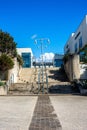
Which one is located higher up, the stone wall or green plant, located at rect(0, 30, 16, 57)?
green plant, located at rect(0, 30, 16, 57)

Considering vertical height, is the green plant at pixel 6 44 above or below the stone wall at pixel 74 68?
above

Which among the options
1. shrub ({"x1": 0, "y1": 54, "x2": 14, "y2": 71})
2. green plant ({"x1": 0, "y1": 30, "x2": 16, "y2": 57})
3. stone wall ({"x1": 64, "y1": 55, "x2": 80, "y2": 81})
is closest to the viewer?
shrub ({"x1": 0, "y1": 54, "x2": 14, "y2": 71})

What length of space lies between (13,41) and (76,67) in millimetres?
14152

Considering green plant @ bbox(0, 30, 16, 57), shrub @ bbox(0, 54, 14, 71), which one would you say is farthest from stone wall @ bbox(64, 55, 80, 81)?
green plant @ bbox(0, 30, 16, 57)

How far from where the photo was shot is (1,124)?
7652mm

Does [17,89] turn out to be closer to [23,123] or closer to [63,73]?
[63,73]

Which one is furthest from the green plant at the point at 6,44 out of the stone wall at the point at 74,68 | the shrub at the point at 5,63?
the stone wall at the point at 74,68

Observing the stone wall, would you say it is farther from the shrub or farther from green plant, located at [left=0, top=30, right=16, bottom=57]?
green plant, located at [left=0, top=30, right=16, bottom=57]

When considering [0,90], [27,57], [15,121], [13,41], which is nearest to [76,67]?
[0,90]

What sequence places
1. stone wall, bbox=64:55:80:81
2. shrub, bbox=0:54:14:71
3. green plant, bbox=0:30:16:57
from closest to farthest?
1. shrub, bbox=0:54:14:71
2. stone wall, bbox=64:55:80:81
3. green plant, bbox=0:30:16:57

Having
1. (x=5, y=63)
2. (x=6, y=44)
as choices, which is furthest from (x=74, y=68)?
(x=6, y=44)

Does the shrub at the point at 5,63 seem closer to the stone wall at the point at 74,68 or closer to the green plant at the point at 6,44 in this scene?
the stone wall at the point at 74,68

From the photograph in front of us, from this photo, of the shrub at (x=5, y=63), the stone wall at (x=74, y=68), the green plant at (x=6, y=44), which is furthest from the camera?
the green plant at (x=6, y=44)

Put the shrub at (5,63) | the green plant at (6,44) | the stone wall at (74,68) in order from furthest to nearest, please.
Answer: the green plant at (6,44), the stone wall at (74,68), the shrub at (5,63)
